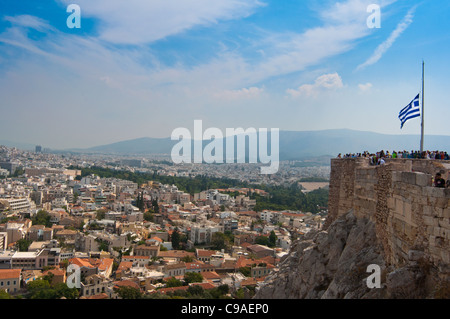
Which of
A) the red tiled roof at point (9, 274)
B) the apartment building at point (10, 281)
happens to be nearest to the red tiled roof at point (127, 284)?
the apartment building at point (10, 281)

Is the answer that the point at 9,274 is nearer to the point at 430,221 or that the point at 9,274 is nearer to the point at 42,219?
the point at 42,219

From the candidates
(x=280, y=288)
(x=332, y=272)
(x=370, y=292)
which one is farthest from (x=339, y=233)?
(x=370, y=292)

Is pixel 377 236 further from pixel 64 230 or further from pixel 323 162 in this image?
pixel 323 162

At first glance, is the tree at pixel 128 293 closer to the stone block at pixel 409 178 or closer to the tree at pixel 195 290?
the tree at pixel 195 290

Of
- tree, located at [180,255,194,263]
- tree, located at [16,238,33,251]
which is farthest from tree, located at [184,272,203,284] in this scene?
tree, located at [16,238,33,251]

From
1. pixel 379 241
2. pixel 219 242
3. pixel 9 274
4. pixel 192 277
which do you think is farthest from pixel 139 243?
pixel 379 241

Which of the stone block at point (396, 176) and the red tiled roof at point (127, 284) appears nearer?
the stone block at point (396, 176)

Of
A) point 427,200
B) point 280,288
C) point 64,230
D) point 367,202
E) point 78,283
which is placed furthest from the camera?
point 64,230

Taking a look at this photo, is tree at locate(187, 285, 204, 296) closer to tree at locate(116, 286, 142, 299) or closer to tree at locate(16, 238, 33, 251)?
tree at locate(116, 286, 142, 299)
